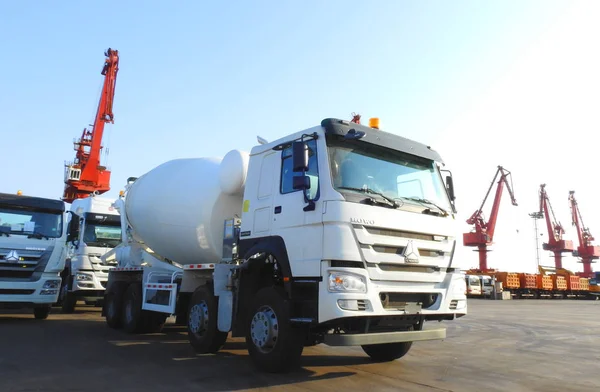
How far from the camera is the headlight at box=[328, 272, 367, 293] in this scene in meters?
5.22

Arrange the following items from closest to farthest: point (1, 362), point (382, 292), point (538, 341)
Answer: point (382, 292) < point (1, 362) < point (538, 341)

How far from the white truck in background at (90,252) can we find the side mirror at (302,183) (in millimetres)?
9559

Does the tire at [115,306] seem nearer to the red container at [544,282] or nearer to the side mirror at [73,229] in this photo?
the side mirror at [73,229]

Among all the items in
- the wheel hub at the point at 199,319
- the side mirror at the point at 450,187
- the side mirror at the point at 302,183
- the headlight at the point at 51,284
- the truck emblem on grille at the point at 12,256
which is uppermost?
the side mirror at the point at 450,187

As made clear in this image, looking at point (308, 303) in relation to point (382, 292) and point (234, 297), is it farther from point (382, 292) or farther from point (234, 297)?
point (234, 297)

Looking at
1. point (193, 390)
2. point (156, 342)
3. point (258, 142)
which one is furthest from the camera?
point (156, 342)

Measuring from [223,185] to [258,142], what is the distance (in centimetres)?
118

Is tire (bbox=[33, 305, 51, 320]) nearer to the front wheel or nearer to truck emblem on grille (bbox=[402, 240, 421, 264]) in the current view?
the front wheel

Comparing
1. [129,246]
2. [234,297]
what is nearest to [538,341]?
[234,297]

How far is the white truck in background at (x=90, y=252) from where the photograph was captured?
1359 centimetres

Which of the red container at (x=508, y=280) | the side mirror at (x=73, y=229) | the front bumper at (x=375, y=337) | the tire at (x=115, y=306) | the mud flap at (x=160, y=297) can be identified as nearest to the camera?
the front bumper at (x=375, y=337)

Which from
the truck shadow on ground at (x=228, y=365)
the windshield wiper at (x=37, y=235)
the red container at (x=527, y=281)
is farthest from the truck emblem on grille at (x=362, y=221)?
the red container at (x=527, y=281)

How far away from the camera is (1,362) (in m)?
6.54

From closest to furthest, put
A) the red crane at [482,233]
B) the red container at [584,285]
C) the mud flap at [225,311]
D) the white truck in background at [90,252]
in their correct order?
the mud flap at [225,311], the white truck in background at [90,252], the red container at [584,285], the red crane at [482,233]
